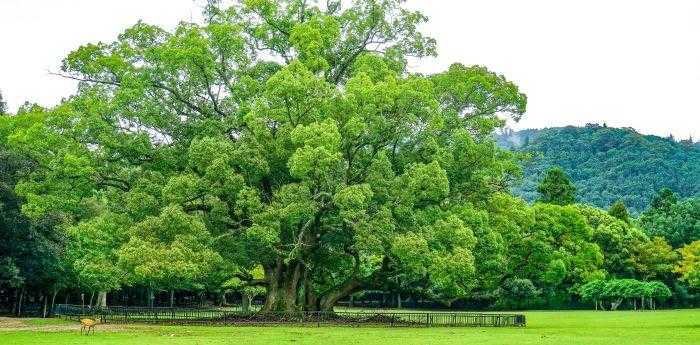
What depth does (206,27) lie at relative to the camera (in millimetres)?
33188

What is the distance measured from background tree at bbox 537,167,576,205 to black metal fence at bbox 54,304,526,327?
1833 inches

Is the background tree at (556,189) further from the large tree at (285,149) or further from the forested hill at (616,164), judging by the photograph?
the large tree at (285,149)

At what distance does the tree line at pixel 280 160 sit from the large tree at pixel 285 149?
9cm

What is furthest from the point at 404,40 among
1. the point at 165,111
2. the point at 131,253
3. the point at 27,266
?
the point at 27,266

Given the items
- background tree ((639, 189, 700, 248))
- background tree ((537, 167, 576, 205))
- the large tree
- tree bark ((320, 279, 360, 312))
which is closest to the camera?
the large tree

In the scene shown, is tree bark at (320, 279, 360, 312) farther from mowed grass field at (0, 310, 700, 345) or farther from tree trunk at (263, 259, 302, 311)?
mowed grass field at (0, 310, 700, 345)

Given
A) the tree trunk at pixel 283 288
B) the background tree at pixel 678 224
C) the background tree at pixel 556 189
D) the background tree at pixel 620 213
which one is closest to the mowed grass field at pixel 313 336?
the tree trunk at pixel 283 288

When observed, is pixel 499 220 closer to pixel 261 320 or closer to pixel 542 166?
pixel 261 320

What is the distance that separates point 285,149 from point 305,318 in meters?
7.38

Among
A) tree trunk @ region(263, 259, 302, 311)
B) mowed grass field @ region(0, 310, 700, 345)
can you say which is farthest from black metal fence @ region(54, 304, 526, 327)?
mowed grass field @ region(0, 310, 700, 345)

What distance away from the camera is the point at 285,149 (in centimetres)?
3266

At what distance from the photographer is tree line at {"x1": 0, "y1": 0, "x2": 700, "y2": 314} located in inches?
1210

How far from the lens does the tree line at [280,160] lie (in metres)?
30.7

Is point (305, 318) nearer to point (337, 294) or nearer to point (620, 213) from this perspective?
point (337, 294)
